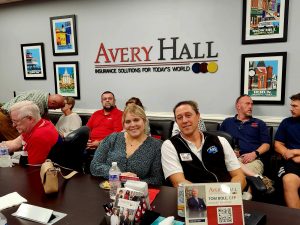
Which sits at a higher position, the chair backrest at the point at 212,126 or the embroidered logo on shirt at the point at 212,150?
the embroidered logo on shirt at the point at 212,150

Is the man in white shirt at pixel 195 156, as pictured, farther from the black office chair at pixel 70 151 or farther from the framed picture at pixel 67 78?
the framed picture at pixel 67 78

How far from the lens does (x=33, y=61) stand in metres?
4.99

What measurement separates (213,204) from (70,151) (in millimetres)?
1409

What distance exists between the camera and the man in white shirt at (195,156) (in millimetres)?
1943

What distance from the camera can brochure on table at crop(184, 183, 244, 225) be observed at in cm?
117

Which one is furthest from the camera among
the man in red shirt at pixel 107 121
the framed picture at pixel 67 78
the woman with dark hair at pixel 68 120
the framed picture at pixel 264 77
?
the framed picture at pixel 67 78

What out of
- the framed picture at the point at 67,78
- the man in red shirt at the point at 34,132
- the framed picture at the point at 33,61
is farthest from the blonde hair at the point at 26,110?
the framed picture at the point at 33,61

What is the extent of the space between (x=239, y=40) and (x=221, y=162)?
2106mm

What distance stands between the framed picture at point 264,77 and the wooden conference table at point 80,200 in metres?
2.32

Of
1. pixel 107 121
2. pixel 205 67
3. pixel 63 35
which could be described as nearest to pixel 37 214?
pixel 107 121

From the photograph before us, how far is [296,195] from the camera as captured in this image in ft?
8.41

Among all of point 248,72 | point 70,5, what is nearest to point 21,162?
point 248,72

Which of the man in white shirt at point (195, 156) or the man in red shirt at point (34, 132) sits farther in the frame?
the man in red shirt at point (34, 132)

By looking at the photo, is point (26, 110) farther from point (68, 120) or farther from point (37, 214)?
point (68, 120)
